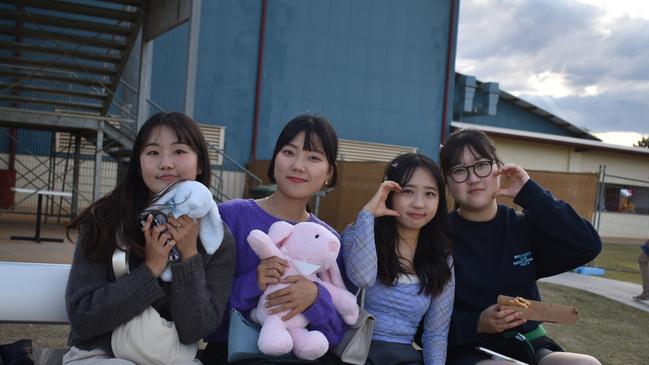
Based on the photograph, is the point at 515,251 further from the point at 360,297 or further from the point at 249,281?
the point at 249,281

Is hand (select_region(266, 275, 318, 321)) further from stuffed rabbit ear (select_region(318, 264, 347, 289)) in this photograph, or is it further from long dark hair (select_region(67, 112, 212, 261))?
long dark hair (select_region(67, 112, 212, 261))

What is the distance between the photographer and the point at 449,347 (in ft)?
9.86

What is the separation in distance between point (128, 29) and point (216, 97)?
7018 mm

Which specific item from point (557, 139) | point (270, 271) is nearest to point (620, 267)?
point (557, 139)

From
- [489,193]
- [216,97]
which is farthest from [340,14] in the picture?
[489,193]

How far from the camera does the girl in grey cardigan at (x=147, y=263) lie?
2.24m

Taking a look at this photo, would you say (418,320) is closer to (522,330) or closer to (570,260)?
(522,330)

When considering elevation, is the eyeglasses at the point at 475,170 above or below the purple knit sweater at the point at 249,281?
above

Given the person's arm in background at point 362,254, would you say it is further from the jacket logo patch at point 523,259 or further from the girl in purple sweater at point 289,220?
the jacket logo patch at point 523,259

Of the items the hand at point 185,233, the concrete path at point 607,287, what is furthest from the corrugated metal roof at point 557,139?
the hand at point 185,233

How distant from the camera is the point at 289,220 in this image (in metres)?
2.83

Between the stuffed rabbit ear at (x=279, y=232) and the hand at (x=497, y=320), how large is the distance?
0.98 metres

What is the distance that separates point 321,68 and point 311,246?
16800 millimetres

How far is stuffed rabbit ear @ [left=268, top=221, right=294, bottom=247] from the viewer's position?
2574 millimetres
